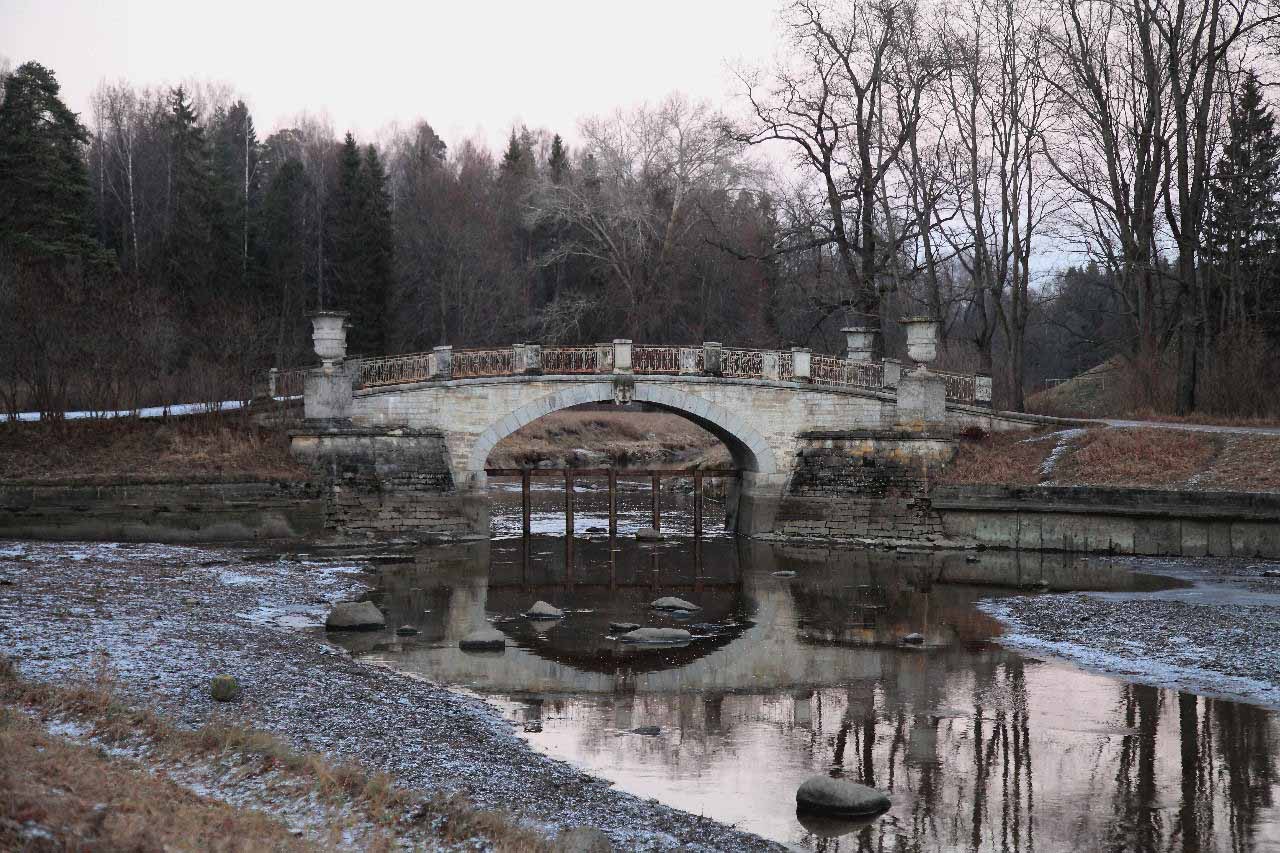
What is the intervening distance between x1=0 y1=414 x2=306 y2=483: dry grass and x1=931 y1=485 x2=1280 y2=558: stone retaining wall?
48.2 ft

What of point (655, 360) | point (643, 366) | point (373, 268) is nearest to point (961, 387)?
point (655, 360)

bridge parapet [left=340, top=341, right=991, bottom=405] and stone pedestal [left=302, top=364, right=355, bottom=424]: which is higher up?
bridge parapet [left=340, top=341, right=991, bottom=405]

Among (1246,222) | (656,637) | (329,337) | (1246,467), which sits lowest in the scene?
(656,637)

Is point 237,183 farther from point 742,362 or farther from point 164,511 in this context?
point 742,362

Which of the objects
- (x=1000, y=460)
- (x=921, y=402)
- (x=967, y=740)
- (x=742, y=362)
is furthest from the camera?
(x=742, y=362)

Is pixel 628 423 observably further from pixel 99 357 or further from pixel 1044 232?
pixel 99 357

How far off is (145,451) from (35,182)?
20703 mm

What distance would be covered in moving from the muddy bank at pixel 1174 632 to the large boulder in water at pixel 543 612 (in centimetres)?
654

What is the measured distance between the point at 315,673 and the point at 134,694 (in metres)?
2.37

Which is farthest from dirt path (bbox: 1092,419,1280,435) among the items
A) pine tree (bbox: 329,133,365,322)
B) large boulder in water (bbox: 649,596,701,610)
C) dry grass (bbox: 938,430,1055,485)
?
pine tree (bbox: 329,133,365,322)

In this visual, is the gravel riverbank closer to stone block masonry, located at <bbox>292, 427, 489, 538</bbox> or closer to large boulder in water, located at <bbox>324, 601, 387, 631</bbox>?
large boulder in water, located at <bbox>324, 601, 387, 631</bbox>

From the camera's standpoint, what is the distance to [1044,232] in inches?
1350

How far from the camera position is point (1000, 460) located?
2722 centimetres

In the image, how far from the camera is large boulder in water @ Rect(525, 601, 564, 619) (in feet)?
58.7
